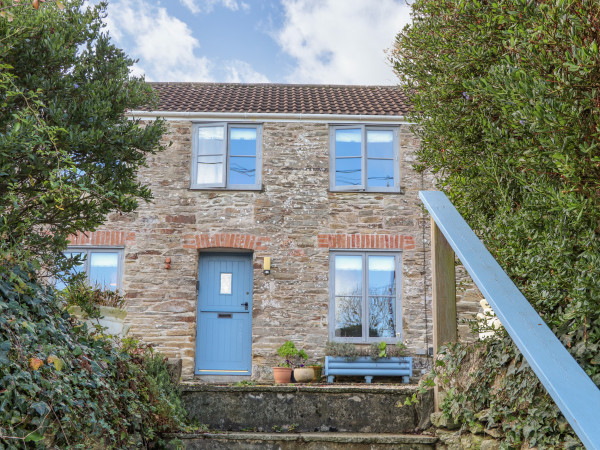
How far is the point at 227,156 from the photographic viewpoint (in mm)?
10789

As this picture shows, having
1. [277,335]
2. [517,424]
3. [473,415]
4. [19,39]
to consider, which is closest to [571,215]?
[517,424]

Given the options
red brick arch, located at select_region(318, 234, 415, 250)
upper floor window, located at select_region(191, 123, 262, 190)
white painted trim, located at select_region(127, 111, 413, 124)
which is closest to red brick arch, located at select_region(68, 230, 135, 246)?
upper floor window, located at select_region(191, 123, 262, 190)

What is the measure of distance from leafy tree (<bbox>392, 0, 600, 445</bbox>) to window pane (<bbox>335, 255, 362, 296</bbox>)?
265 inches

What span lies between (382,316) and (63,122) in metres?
7.26

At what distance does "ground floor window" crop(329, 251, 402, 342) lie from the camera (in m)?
10.2

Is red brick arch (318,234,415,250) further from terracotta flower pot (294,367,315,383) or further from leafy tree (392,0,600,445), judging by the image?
leafy tree (392,0,600,445)

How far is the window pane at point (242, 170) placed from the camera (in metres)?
10.7

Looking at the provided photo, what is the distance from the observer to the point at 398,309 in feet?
33.6

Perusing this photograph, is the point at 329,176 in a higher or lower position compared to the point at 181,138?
lower

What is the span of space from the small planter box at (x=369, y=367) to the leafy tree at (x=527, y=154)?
21.5 ft

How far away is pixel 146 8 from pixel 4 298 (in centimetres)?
1681

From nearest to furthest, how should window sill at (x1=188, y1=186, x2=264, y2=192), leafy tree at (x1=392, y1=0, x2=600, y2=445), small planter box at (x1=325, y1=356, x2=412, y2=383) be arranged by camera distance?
leafy tree at (x1=392, y1=0, x2=600, y2=445) < small planter box at (x1=325, y1=356, x2=412, y2=383) < window sill at (x1=188, y1=186, x2=264, y2=192)

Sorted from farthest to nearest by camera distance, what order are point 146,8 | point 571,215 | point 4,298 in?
point 146,8
point 4,298
point 571,215

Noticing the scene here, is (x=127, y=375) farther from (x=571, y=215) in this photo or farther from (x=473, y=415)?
(x=571, y=215)
